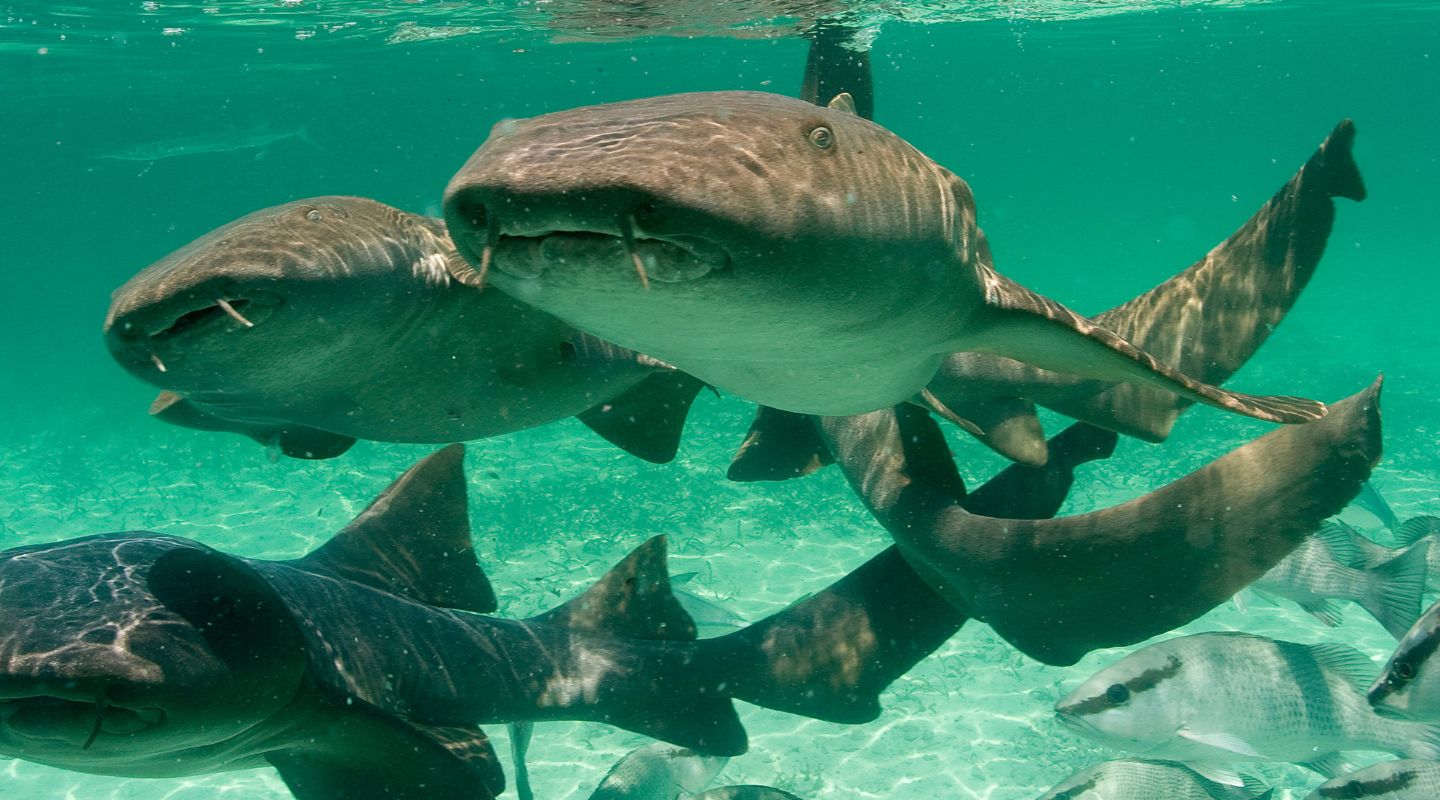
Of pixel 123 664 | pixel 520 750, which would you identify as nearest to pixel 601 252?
pixel 123 664

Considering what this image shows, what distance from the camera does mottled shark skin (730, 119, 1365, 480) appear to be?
5500 mm

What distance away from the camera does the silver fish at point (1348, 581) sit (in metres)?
6.46

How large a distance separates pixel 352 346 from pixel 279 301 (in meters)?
0.64

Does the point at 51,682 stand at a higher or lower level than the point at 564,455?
higher

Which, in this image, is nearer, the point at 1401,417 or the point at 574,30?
the point at 1401,417

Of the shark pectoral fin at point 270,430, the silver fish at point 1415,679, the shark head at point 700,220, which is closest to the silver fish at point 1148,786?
the silver fish at point 1415,679

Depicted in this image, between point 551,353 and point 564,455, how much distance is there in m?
13.5

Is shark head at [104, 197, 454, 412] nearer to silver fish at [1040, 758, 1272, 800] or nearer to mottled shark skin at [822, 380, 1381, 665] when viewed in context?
mottled shark skin at [822, 380, 1381, 665]

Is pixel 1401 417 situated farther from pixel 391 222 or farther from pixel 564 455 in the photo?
pixel 391 222

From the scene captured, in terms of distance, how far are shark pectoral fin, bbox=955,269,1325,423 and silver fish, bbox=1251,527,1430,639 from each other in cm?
326

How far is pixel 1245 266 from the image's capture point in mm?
5863

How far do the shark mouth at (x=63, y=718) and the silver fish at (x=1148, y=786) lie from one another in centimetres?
518

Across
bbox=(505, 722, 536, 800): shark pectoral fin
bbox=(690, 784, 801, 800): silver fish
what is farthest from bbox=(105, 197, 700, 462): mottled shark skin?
bbox=(505, 722, 536, 800): shark pectoral fin

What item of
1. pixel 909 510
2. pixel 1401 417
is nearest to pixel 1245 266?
pixel 909 510
